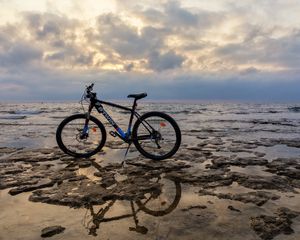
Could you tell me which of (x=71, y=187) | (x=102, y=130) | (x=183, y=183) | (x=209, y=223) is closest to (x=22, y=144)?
(x=102, y=130)

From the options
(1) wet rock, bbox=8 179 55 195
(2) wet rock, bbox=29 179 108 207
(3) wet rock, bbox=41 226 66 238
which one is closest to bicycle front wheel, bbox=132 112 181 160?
(2) wet rock, bbox=29 179 108 207

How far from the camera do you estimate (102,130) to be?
8375 millimetres

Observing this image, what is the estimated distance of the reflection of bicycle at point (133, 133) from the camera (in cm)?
786

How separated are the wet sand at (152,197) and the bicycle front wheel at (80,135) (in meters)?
0.50

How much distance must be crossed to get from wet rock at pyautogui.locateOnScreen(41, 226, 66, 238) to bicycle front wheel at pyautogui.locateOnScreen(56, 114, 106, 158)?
4.62 metres

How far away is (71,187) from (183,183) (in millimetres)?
1856

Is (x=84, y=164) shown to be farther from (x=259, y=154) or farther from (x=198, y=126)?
(x=198, y=126)

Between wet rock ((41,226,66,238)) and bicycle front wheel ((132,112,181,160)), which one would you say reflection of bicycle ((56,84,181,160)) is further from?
wet rock ((41,226,66,238))

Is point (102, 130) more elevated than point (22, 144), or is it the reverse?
point (102, 130)

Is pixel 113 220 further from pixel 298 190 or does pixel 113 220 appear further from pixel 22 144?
pixel 22 144

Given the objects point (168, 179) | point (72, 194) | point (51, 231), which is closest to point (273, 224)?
point (168, 179)

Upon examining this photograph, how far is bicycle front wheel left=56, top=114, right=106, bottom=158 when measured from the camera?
8.22m

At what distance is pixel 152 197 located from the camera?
183 inches

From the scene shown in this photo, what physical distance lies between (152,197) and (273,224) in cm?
171
